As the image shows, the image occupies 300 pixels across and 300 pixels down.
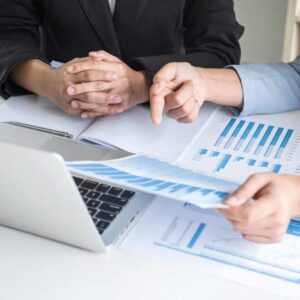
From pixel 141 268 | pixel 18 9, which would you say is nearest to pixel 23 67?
pixel 18 9

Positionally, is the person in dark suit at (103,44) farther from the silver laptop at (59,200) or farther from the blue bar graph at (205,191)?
the blue bar graph at (205,191)

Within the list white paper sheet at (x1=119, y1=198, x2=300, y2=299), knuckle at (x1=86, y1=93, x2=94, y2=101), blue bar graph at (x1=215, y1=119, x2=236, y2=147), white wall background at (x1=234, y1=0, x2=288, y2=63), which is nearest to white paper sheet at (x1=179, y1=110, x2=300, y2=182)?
blue bar graph at (x1=215, y1=119, x2=236, y2=147)

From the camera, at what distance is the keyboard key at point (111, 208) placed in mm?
773

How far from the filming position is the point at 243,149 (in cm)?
96

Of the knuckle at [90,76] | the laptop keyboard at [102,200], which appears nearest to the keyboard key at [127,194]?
the laptop keyboard at [102,200]

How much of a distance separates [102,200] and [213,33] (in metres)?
0.63

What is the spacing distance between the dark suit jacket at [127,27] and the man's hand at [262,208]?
519 millimetres

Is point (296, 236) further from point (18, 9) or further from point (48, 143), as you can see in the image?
point (18, 9)

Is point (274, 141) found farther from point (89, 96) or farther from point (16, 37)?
point (16, 37)

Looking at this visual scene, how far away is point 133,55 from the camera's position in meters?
1.39

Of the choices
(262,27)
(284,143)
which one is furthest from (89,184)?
(262,27)

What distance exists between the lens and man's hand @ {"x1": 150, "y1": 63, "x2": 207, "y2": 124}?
0.91m

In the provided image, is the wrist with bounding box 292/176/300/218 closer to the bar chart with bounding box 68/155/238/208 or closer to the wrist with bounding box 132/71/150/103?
the bar chart with bounding box 68/155/238/208

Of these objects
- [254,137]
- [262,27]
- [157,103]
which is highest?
[157,103]
